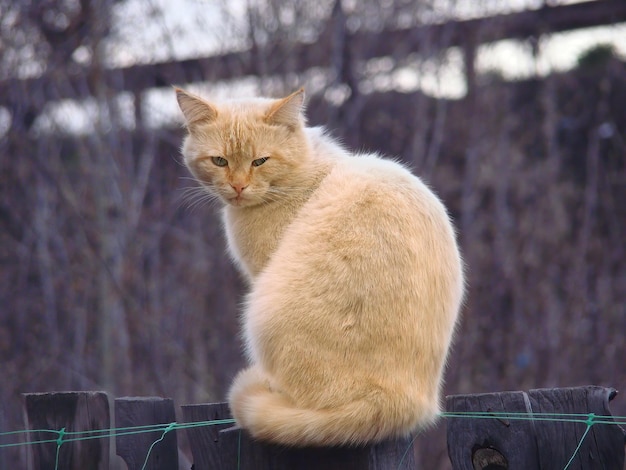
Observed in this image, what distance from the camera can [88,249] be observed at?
5914 millimetres

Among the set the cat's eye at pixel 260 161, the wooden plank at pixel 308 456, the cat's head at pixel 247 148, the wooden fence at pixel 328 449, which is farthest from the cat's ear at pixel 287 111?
the wooden plank at pixel 308 456

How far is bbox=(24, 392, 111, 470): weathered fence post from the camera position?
216 centimetres

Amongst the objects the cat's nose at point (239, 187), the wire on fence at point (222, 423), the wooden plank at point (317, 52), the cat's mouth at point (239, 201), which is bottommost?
the wire on fence at point (222, 423)

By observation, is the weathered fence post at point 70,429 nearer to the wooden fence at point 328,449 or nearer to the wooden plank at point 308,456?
the wooden fence at point 328,449

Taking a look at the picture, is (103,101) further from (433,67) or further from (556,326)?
(556,326)

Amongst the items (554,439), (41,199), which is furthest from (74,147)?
(554,439)

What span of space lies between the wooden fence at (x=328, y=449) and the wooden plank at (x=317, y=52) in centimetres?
401

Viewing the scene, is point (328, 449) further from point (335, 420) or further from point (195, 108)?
point (195, 108)

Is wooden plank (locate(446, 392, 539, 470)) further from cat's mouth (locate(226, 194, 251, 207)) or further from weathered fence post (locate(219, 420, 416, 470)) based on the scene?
cat's mouth (locate(226, 194, 251, 207))

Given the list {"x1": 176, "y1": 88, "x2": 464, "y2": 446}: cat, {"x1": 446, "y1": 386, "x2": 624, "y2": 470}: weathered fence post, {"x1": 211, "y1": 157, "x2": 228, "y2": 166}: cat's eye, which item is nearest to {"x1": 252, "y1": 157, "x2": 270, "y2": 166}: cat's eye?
{"x1": 211, "y1": 157, "x2": 228, "y2": 166}: cat's eye

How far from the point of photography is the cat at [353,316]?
77.5 inches

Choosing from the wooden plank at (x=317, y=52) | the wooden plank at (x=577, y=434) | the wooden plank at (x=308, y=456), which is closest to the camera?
the wooden plank at (x=577, y=434)

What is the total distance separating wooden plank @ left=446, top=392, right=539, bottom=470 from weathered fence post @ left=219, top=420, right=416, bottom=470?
15cm

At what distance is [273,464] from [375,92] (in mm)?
4655
